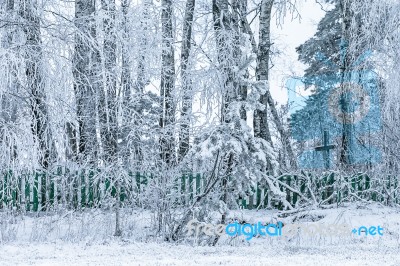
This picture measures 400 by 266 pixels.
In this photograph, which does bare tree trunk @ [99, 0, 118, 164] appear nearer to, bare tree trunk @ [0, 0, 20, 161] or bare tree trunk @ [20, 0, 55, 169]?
bare tree trunk @ [20, 0, 55, 169]

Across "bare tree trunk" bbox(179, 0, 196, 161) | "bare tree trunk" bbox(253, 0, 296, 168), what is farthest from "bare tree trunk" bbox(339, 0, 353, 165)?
"bare tree trunk" bbox(179, 0, 196, 161)

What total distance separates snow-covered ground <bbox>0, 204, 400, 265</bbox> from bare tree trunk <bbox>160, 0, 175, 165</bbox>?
4.52 ft

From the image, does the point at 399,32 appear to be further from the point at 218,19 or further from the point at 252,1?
the point at 252,1

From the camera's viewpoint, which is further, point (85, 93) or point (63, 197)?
point (63, 197)

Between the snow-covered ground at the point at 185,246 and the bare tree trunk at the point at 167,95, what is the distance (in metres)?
1.38

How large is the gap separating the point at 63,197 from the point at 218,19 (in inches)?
205

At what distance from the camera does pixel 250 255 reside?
7.98m

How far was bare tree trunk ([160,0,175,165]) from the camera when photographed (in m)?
9.85

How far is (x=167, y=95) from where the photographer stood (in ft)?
39.6

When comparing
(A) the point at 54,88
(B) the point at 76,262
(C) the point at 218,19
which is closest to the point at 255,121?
(C) the point at 218,19

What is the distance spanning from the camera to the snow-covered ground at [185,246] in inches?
292

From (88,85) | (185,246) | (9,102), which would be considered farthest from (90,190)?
(185,246)

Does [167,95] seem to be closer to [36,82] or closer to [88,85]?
[88,85]

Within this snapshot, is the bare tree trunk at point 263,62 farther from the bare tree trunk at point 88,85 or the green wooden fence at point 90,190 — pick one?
the bare tree trunk at point 88,85
